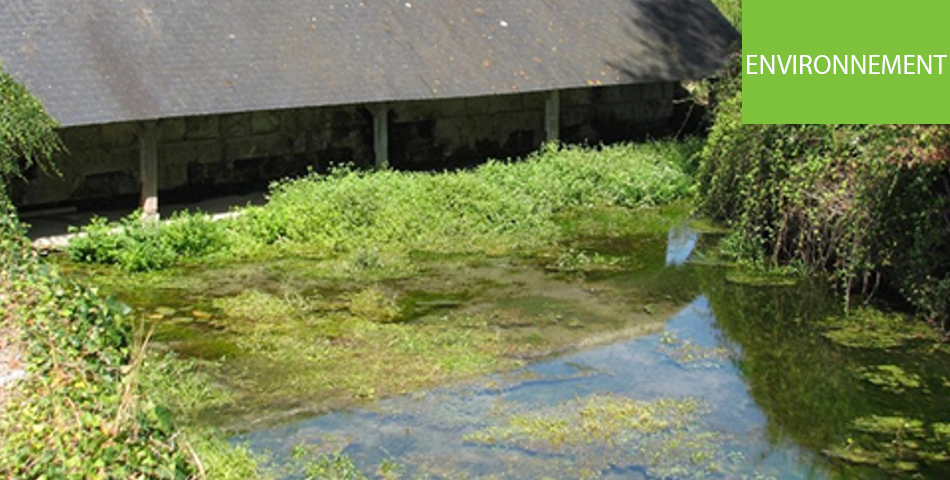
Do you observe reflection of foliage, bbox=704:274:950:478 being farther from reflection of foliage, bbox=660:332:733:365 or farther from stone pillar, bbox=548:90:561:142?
stone pillar, bbox=548:90:561:142

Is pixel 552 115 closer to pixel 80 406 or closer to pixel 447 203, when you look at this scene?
pixel 447 203

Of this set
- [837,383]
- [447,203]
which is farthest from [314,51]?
[837,383]

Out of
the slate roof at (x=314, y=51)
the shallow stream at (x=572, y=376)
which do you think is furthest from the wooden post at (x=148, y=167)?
the shallow stream at (x=572, y=376)

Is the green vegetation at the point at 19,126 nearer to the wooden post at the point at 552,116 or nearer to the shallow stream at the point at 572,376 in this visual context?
the shallow stream at the point at 572,376

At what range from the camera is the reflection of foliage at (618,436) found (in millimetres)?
9930

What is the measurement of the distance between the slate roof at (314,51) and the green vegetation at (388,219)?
3.96 feet

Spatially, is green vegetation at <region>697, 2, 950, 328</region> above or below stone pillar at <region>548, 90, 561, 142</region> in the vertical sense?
below

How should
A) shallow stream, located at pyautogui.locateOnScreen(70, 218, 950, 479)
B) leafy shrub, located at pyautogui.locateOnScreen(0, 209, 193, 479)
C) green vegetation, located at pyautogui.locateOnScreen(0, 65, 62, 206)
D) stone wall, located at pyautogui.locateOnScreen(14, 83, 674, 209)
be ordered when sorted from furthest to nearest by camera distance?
stone wall, located at pyautogui.locateOnScreen(14, 83, 674, 209) < green vegetation, located at pyautogui.locateOnScreen(0, 65, 62, 206) < shallow stream, located at pyautogui.locateOnScreen(70, 218, 950, 479) < leafy shrub, located at pyautogui.locateOnScreen(0, 209, 193, 479)

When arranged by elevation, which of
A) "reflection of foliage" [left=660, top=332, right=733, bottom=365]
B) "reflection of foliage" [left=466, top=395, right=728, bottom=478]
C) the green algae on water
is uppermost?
the green algae on water

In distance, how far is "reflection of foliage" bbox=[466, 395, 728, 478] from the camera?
391 inches

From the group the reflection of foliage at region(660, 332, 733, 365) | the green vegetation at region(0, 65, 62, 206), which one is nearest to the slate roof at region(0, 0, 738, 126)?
the green vegetation at region(0, 65, 62, 206)

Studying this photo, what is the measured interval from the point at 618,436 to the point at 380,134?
30.2 feet

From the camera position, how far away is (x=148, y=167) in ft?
54.2

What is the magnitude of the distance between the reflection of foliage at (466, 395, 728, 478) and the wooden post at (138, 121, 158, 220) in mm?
7210
